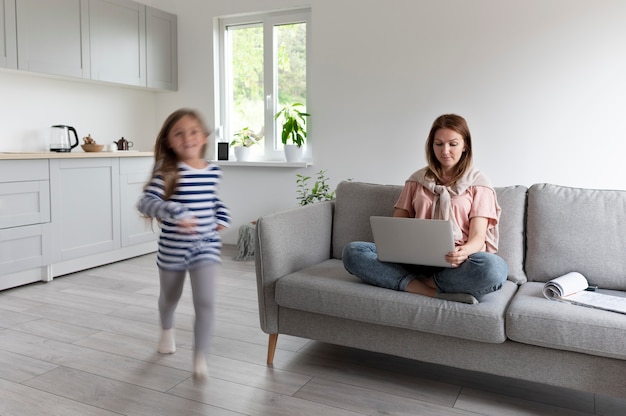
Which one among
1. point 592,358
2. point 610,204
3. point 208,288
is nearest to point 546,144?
point 610,204

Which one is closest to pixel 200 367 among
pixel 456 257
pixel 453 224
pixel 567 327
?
pixel 456 257

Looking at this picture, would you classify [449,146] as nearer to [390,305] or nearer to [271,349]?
[390,305]

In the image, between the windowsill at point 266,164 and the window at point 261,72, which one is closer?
the windowsill at point 266,164

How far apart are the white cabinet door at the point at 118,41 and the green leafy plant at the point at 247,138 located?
3.04 feet

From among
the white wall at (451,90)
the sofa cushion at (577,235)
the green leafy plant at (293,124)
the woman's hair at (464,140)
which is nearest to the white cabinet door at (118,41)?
the white wall at (451,90)

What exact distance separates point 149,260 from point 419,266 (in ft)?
9.39

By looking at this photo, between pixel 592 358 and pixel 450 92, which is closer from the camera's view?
pixel 592 358

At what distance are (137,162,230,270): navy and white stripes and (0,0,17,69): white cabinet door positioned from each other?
2.42 metres

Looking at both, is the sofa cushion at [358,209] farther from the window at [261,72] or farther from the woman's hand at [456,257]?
the window at [261,72]

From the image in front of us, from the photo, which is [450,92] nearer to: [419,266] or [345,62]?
[345,62]

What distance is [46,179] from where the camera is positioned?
3676 millimetres

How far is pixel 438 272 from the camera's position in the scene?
6.86ft

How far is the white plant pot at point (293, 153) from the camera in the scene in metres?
4.59

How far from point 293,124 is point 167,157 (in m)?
2.66
